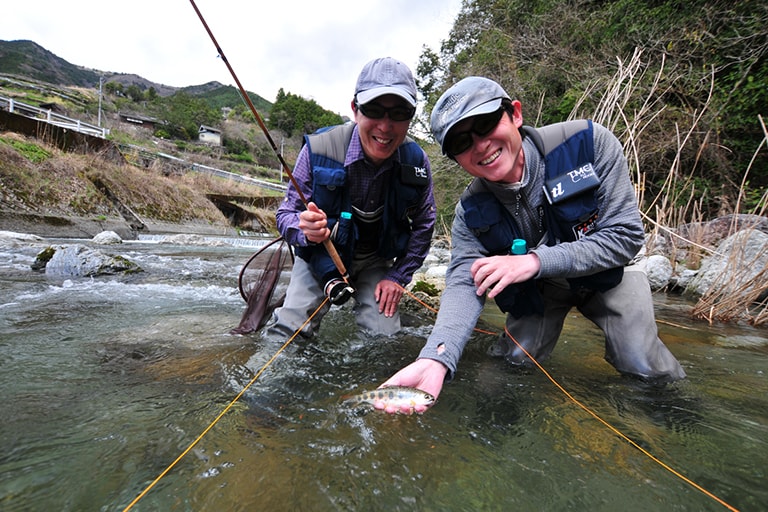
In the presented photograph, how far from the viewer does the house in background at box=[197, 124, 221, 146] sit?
64062 millimetres

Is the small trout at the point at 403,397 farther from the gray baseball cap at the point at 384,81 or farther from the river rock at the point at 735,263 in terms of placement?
the river rock at the point at 735,263

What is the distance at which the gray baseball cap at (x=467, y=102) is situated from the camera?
6.88 ft

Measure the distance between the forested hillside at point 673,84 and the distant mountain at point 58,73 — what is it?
11236cm

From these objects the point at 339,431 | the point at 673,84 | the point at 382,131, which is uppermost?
the point at 673,84

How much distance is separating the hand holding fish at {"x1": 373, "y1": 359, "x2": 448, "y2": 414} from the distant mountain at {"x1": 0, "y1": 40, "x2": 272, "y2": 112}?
122 metres

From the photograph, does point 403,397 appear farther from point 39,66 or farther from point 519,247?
point 39,66

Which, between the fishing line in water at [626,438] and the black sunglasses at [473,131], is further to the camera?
the black sunglasses at [473,131]

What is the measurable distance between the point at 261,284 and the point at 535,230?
270 cm

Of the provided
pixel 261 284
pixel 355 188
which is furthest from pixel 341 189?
pixel 261 284

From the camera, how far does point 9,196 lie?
11.4 m

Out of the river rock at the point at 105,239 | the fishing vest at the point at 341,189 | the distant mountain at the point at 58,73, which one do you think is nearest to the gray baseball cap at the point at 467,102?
the fishing vest at the point at 341,189

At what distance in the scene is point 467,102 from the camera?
2107mm

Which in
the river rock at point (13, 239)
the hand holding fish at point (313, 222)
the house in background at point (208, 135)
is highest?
the house in background at point (208, 135)

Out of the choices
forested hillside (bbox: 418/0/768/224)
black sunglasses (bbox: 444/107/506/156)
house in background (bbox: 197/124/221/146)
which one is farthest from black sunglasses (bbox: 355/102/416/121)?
house in background (bbox: 197/124/221/146)
